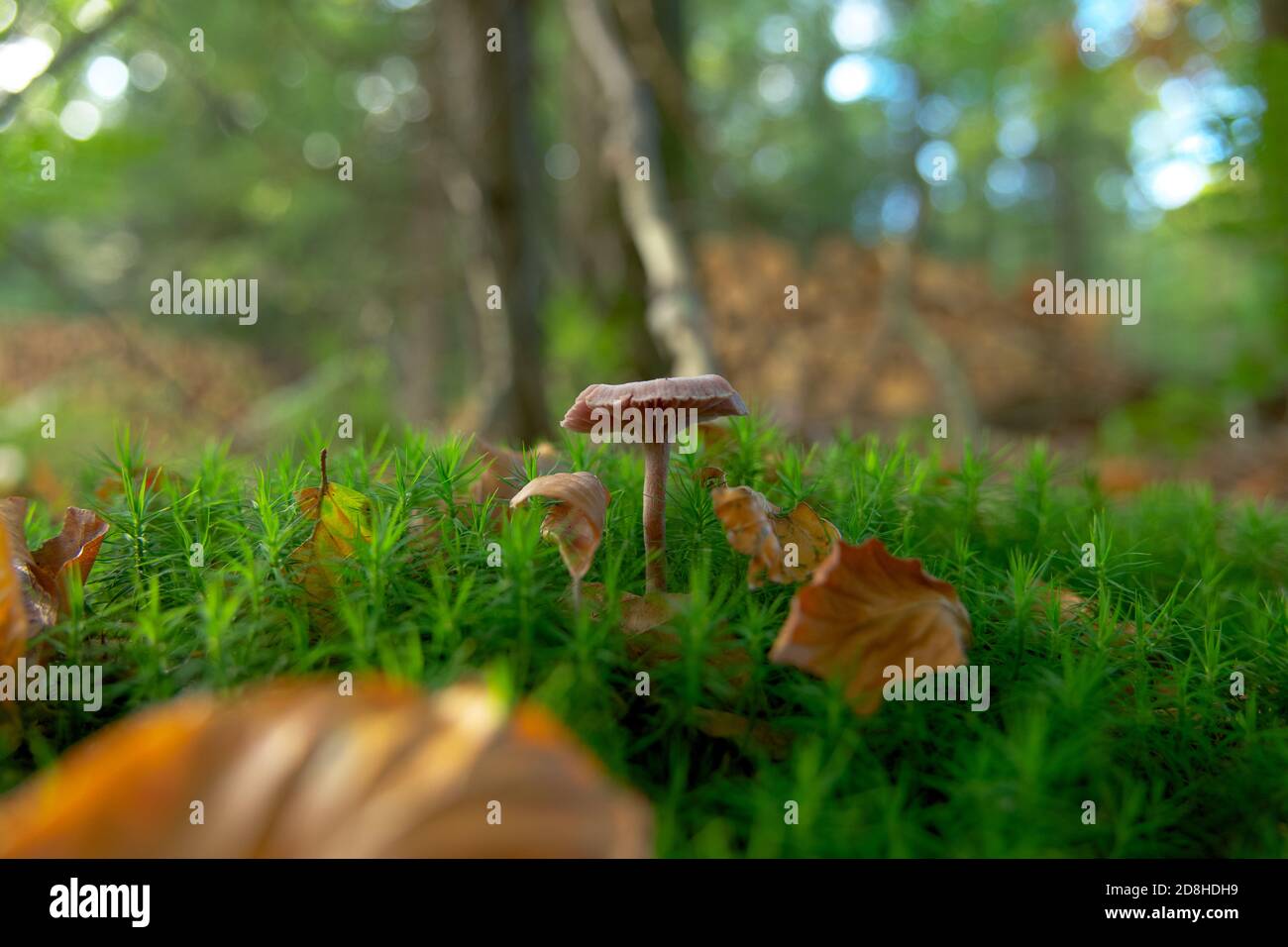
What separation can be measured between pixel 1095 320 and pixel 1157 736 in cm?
1184

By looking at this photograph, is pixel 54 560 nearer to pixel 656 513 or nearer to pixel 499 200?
pixel 656 513

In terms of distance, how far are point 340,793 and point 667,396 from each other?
2.68 ft

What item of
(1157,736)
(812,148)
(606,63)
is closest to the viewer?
(1157,736)

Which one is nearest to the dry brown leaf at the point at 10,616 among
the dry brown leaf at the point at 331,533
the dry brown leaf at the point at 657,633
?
the dry brown leaf at the point at 331,533

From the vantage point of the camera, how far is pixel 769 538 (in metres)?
1.51

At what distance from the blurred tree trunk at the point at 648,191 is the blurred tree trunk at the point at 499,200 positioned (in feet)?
1.84

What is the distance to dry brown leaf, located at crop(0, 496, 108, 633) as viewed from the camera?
1.55 m

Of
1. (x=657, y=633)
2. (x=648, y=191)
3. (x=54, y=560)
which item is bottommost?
(x=657, y=633)

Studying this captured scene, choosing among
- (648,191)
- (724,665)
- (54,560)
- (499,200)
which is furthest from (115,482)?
(499,200)

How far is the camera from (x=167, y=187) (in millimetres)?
13742

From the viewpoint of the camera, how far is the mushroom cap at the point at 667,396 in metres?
1.45

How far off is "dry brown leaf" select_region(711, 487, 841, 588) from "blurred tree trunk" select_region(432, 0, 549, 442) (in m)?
3.46
